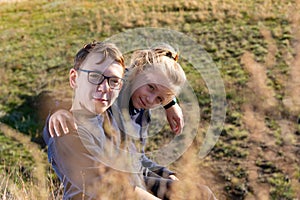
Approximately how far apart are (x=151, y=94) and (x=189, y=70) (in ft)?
25.1

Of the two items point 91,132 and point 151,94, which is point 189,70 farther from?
point 91,132

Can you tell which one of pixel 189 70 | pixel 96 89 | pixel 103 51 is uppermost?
pixel 103 51

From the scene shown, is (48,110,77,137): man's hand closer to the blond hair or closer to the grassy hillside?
the grassy hillside

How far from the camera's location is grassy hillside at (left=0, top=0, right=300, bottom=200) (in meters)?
2.29

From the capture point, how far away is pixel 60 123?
230cm

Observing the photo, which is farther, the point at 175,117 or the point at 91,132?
the point at 175,117

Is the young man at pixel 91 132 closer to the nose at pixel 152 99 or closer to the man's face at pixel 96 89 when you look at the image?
the man's face at pixel 96 89

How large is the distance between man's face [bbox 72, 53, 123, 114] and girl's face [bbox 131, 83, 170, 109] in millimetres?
174

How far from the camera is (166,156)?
246 cm

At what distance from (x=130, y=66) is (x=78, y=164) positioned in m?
0.60

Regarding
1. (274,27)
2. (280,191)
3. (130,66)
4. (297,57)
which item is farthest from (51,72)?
(297,57)

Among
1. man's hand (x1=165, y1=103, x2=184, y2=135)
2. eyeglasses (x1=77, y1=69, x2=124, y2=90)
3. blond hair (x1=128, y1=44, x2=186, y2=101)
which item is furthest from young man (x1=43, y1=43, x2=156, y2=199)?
man's hand (x1=165, y1=103, x2=184, y2=135)

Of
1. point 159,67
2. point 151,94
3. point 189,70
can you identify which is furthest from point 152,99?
point 189,70

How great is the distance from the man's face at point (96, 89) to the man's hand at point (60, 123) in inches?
4.4
